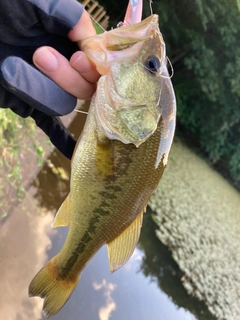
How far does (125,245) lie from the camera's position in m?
1.42

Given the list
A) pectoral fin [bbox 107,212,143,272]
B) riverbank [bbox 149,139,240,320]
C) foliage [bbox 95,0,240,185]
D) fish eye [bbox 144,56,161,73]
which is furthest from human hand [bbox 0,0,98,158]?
foliage [bbox 95,0,240,185]

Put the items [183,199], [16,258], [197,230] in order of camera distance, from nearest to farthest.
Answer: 1. [16,258]
2. [197,230]
3. [183,199]

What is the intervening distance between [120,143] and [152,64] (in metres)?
0.31

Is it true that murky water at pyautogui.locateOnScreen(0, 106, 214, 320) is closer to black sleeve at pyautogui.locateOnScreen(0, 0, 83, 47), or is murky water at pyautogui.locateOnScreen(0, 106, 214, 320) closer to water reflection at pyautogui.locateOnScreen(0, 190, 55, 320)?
water reflection at pyautogui.locateOnScreen(0, 190, 55, 320)

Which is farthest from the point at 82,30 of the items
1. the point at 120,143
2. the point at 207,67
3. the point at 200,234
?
the point at 207,67

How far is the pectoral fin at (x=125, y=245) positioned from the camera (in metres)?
1.41

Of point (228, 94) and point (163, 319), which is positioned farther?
point (228, 94)

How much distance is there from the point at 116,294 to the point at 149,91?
3063 millimetres

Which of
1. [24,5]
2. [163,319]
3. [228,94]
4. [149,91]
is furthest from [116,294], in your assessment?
[228,94]

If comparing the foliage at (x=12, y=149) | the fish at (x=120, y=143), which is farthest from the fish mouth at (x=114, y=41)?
the foliage at (x=12, y=149)

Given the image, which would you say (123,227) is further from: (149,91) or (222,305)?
(222,305)

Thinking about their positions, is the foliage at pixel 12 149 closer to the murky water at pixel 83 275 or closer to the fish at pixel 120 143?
Answer: the murky water at pixel 83 275

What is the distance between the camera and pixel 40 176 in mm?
3545

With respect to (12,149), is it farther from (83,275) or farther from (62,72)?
(62,72)
